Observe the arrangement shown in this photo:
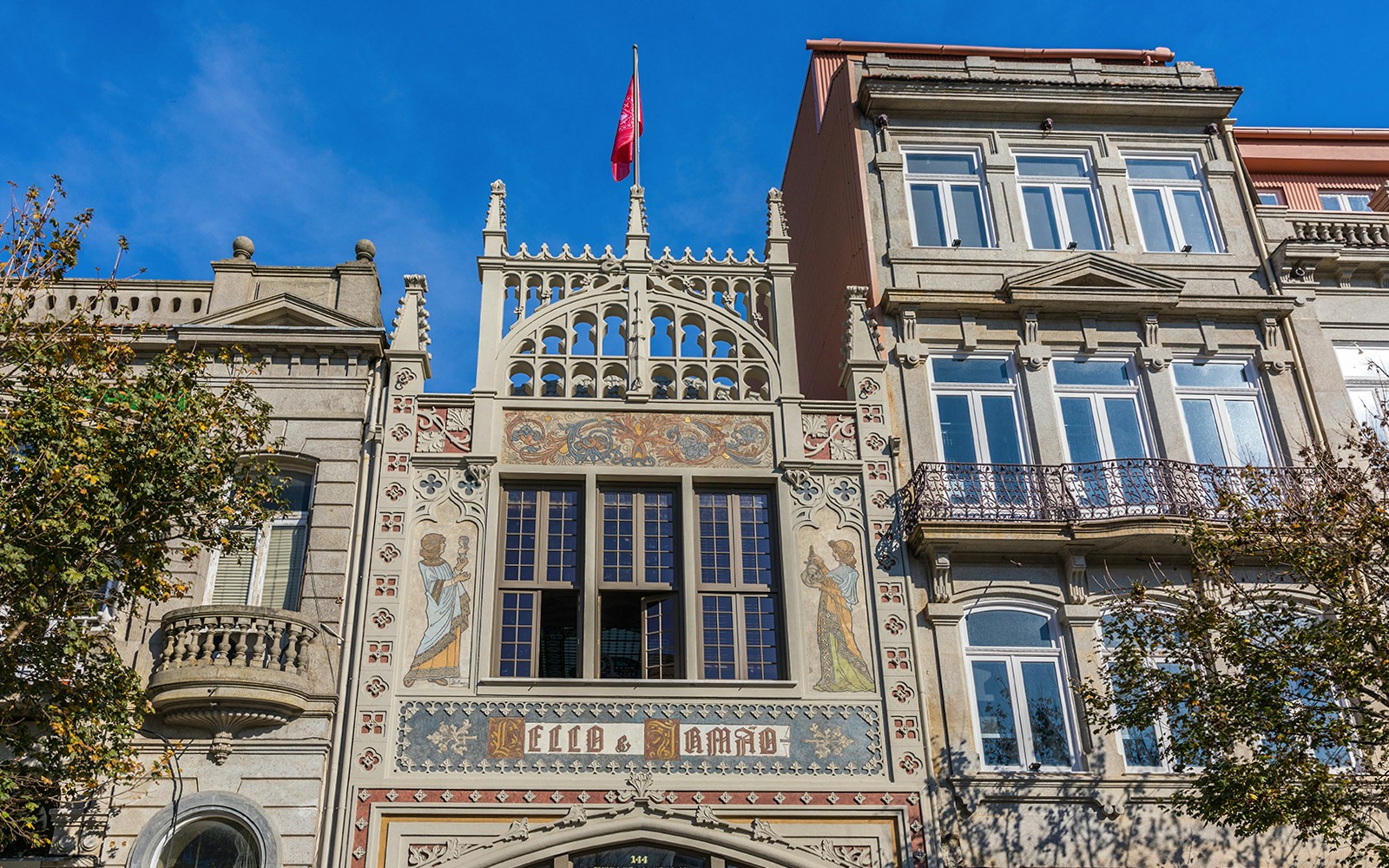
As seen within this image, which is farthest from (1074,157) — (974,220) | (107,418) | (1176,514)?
(107,418)

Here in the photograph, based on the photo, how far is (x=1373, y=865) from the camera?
16781 millimetres

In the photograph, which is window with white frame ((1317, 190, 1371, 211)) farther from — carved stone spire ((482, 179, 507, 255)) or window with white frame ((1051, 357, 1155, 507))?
carved stone spire ((482, 179, 507, 255))

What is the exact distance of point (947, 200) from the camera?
22453 mm

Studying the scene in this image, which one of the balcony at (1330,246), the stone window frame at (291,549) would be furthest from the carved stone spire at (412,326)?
the balcony at (1330,246)

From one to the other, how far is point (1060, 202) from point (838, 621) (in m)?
9.66

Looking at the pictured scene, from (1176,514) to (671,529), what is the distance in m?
7.52

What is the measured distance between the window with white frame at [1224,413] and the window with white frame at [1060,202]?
2.99m

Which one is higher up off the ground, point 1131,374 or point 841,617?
point 1131,374

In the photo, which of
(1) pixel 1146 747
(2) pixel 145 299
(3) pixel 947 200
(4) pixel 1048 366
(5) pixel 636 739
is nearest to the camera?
(5) pixel 636 739

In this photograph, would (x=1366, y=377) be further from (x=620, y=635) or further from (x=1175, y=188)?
(x=620, y=635)

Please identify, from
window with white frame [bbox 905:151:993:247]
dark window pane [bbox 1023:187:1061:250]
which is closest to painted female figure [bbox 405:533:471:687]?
window with white frame [bbox 905:151:993:247]

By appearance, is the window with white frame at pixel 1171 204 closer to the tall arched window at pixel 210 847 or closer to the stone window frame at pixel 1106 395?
the stone window frame at pixel 1106 395

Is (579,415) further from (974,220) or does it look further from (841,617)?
(974,220)

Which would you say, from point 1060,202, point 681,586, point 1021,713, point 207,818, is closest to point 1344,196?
point 1060,202
